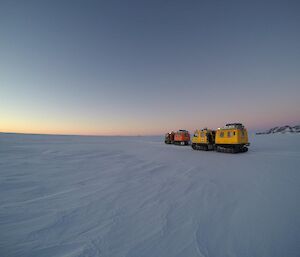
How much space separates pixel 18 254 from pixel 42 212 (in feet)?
5.46

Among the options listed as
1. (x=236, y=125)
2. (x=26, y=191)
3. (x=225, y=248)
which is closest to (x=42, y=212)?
(x=26, y=191)

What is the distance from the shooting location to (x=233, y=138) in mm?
17703

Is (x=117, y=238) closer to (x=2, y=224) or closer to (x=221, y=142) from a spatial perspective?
(x=2, y=224)

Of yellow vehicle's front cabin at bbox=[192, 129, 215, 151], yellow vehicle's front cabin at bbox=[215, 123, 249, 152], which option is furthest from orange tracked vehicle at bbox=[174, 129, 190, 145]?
yellow vehicle's front cabin at bbox=[215, 123, 249, 152]

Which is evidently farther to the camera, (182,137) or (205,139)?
(182,137)

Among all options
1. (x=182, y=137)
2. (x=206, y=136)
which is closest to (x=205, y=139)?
(x=206, y=136)

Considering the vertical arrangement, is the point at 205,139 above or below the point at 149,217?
above

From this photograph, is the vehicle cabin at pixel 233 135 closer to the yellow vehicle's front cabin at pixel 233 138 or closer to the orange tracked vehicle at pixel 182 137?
the yellow vehicle's front cabin at pixel 233 138

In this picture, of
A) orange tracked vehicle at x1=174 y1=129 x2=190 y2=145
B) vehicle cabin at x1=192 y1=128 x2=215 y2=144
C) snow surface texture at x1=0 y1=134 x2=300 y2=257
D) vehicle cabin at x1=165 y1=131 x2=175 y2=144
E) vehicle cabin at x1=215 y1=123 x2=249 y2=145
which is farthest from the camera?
vehicle cabin at x1=165 y1=131 x2=175 y2=144

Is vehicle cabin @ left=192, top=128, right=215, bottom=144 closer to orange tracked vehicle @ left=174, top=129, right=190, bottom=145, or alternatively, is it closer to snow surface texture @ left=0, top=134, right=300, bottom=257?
orange tracked vehicle @ left=174, top=129, right=190, bottom=145

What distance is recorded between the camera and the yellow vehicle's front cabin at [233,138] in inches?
690

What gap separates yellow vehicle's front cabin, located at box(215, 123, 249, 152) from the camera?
57.5ft

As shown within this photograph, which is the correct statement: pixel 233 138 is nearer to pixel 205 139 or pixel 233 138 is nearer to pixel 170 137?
pixel 205 139

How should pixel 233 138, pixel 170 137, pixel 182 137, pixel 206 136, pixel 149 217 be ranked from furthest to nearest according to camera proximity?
pixel 170 137 < pixel 182 137 < pixel 206 136 < pixel 233 138 < pixel 149 217
